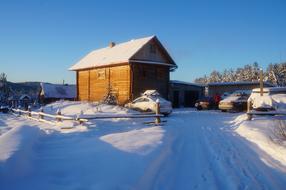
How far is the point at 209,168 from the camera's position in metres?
8.21

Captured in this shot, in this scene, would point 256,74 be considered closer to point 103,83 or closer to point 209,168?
point 103,83

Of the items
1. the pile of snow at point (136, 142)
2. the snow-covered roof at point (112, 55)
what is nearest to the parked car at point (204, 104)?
the snow-covered roof at point (112, 55)

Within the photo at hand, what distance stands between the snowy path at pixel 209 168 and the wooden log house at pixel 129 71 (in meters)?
19.2

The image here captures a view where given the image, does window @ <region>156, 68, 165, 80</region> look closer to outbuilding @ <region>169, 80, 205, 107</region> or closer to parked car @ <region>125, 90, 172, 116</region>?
outbuilding @ <region>169, 80, 205, 107</region>

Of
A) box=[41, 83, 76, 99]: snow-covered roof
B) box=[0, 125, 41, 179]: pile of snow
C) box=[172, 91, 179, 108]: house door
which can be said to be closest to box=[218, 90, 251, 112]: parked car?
box=[172, 91, 179, 108]: house door

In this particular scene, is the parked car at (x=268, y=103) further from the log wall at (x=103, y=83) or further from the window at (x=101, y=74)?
the window at (x=101, y=74)

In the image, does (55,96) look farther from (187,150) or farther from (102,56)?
(187,150)

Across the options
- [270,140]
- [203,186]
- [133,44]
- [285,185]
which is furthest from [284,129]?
[133,44]

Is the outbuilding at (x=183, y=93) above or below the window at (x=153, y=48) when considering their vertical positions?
below

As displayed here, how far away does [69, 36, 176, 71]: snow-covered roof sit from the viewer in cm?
3134

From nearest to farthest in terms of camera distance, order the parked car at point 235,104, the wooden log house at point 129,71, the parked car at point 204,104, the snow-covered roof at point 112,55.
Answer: the parked car at point 235,104
the wooden log house at point 129,71
the snow-covered roof at point 112,55
the parked car at point 204,104

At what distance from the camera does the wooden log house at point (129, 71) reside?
31.0 metres

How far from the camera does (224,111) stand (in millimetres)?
28594

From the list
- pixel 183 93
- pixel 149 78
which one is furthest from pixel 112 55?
pixel 183 93
